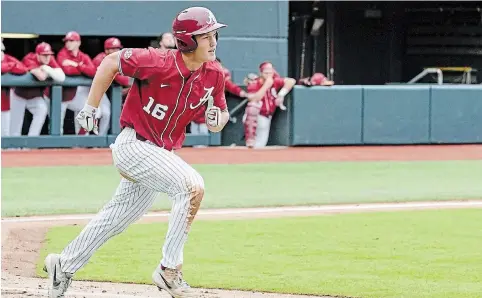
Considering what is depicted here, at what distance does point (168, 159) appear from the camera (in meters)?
5.59

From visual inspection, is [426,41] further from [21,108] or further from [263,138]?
[21,108]

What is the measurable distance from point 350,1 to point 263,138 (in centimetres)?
778

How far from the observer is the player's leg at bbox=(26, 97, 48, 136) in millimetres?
16734

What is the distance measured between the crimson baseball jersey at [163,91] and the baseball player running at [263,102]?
38.7 feet

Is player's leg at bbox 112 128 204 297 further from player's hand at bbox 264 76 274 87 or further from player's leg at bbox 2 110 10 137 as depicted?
player's hand at bbox 264 76 274 87

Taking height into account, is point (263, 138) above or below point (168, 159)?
below

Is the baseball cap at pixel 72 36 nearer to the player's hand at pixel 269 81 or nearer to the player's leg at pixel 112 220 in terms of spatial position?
the player's hand at pixel 269 81

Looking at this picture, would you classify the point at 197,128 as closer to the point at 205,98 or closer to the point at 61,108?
the point at 61,108

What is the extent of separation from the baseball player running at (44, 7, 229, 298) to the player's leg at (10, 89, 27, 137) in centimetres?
1120

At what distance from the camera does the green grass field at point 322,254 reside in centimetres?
629

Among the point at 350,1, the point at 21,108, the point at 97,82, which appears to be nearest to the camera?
the point at 97,82

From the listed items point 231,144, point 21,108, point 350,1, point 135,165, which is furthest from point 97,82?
point 350,1

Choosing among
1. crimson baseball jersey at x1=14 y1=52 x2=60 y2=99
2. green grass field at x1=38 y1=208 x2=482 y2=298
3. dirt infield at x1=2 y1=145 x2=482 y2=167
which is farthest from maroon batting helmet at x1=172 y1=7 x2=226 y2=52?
crimson baseball jersey at x1=14 y1=52 x2=60 y2=99

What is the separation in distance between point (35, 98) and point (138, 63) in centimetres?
1157
